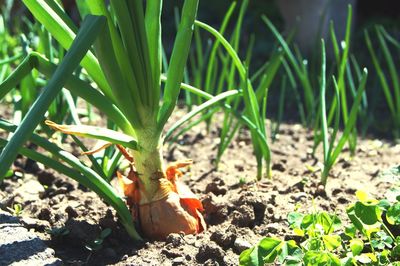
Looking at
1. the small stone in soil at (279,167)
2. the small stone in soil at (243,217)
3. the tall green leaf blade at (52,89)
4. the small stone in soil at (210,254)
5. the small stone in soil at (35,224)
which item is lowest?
the small stone in soil at (210,254)

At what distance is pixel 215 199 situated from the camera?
1.88 m

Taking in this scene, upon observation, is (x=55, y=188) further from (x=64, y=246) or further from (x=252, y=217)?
(x=252, y=217)

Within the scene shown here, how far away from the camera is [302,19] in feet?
13.7

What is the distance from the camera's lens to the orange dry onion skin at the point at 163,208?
1.64m

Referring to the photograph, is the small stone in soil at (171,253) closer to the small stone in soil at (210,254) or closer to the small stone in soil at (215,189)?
the small stone in soil at (210,254)

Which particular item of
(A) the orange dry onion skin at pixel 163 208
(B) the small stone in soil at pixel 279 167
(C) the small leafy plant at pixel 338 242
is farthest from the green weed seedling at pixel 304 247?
(B) the small stone in soil at pixel 279 167

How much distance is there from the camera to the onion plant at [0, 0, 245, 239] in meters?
1.48

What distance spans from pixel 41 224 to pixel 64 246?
10 cm

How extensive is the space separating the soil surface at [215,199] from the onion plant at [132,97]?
0.26 ft

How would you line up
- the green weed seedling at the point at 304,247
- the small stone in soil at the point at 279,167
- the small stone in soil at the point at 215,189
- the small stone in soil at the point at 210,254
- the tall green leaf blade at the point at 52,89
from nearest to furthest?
the tall green leaf blade at the point at 52,89
the green weed seedling at the point at 304,247
the small stone in soil at the point at 210,254
the small stone in soil at the point at 215,189
the small stone in soil at the point at 279,167

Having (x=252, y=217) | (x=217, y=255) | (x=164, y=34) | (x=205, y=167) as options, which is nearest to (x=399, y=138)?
(x=205, y=167)

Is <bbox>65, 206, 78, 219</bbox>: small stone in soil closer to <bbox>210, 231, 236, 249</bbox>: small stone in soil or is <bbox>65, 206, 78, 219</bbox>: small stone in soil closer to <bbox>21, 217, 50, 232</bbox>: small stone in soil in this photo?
<bbox>21, 217, 50, 232</bbox>: small stone in soil

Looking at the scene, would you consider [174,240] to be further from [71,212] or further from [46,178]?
[46,178]

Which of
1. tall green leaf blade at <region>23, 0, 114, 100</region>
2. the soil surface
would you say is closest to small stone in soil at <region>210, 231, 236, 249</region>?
the soil surface
